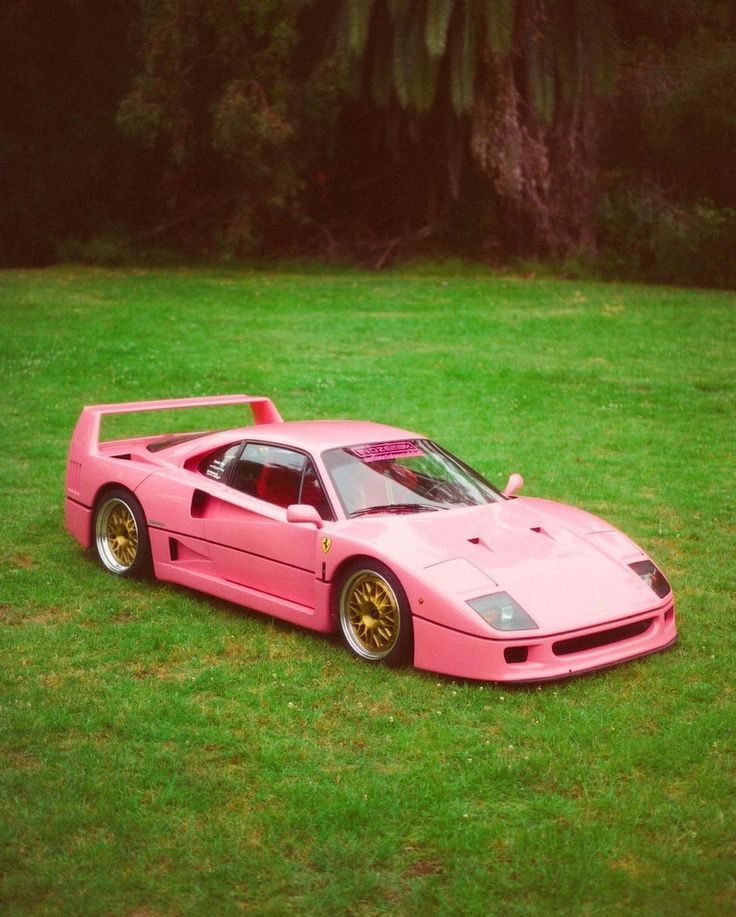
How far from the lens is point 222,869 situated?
4.32 metres

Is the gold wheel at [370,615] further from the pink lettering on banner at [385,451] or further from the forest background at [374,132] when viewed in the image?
the forest background at [374,132]

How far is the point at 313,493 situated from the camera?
7.09 m

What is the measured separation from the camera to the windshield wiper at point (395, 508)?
6906mm

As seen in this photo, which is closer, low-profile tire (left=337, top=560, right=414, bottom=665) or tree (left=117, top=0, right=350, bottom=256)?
low-profile tire (left=337, top=560, right=414, bottom=665)

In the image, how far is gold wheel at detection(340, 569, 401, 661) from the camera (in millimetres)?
6367

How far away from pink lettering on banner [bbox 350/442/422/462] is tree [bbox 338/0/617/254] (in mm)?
18709

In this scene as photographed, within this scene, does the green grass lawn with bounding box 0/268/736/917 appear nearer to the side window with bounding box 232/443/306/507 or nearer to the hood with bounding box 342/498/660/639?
the hood with bounding box 342/498/660/639

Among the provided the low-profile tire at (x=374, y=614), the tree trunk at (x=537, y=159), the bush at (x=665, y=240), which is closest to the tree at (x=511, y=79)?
the tree trunk at (x=537, y=159)

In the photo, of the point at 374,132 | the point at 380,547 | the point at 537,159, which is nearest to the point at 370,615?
the point at 380,547

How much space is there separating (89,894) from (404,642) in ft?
8.04

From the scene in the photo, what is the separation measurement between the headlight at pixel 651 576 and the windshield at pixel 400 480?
1034mm

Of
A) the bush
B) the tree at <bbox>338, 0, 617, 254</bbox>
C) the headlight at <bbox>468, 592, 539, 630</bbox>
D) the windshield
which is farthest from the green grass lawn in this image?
the tree at <bbox>338, 0, 617, 254</bbox>

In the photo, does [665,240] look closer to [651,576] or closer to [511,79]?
[511,79]

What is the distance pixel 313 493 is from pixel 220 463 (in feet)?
3.01
